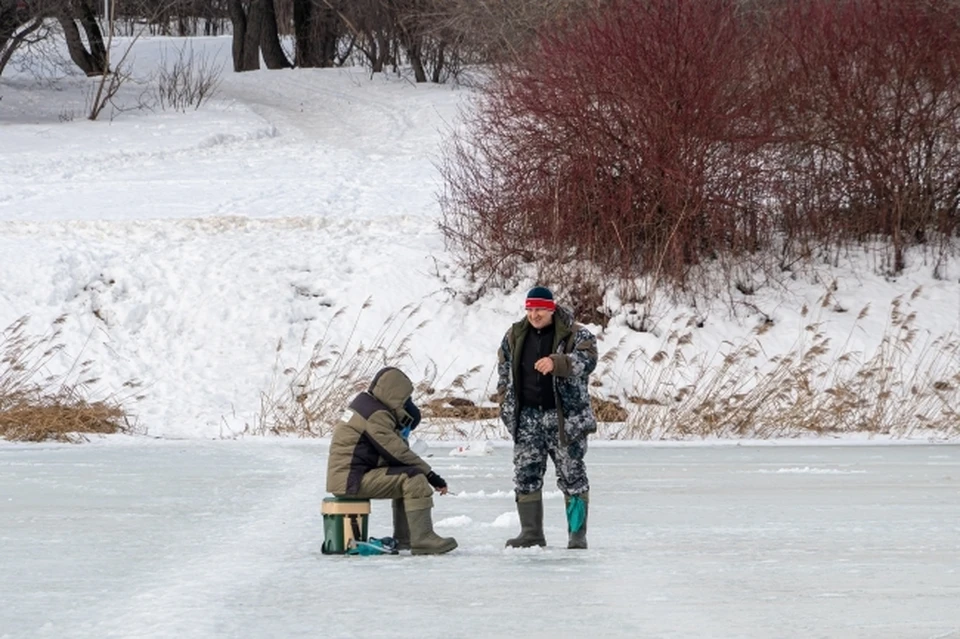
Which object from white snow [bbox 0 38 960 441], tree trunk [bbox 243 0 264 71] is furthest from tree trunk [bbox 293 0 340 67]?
white snow [bbox 0 38 960 441]

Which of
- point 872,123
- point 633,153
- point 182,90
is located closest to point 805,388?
point 633,153

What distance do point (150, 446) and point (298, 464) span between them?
234 cm

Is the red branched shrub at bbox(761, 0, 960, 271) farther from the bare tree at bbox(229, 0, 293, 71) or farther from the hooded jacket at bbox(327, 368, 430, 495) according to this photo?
the bare tree at bbox(229, 0, 293, 71)

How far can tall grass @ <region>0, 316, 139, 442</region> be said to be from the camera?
49.8 ft

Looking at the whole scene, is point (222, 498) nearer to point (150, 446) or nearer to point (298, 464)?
point (298, 464)

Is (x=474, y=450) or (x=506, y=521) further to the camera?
(x=474, y=450)

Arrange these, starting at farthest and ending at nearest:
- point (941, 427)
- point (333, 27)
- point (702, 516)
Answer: point (333, 27)
point (941, 427)
point (702, 516)

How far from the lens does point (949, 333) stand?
2027 centimetres

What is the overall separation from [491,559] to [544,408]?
0.86 m

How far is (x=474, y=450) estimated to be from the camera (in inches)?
568

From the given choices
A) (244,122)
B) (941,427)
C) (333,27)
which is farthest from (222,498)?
(333,27)

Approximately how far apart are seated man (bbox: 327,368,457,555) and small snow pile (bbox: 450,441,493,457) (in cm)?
569

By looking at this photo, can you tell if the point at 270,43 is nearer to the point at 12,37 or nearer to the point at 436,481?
the point at 12,37

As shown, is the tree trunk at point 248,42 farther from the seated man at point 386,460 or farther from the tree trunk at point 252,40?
the seated man at point 386,460
